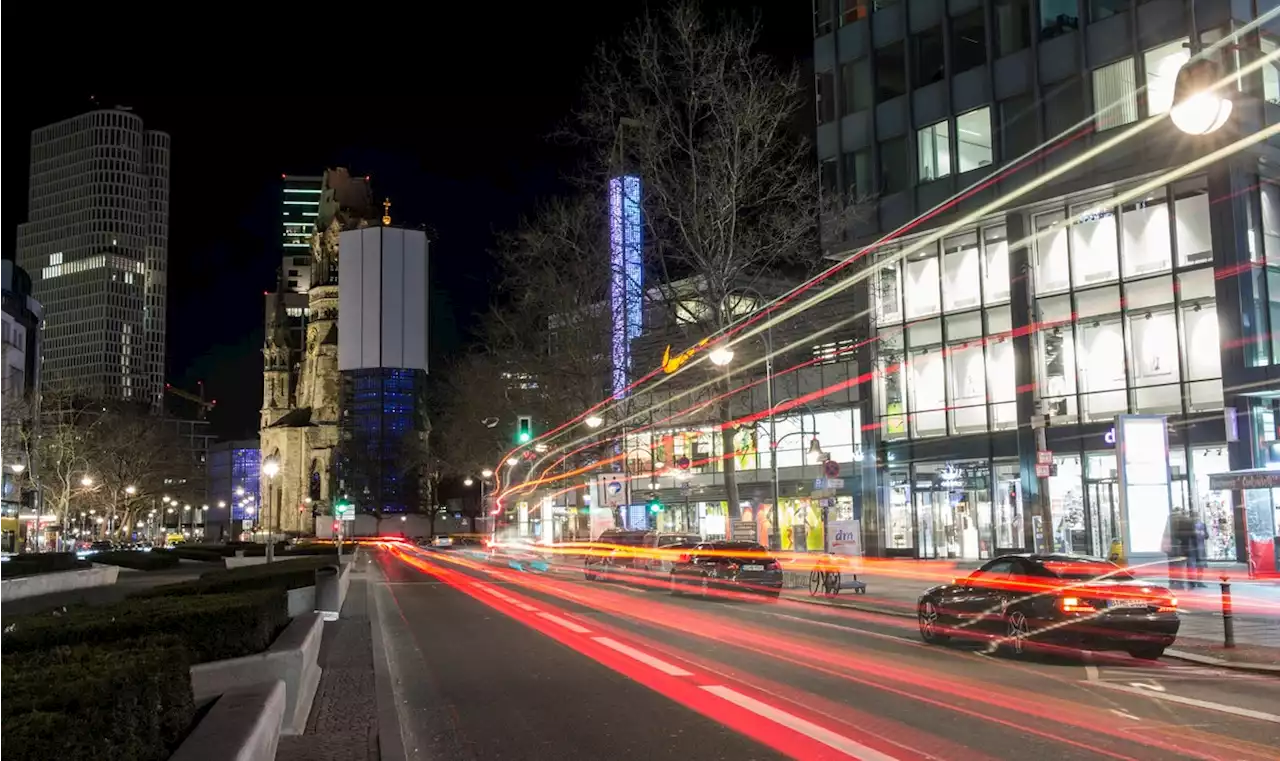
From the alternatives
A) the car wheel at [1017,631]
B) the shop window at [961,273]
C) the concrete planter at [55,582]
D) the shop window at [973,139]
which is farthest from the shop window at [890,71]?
the concrete planter at [55,582]

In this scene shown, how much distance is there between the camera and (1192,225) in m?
33.4

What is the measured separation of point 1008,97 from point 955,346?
8.65 metres

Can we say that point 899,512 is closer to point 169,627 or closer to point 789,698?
point 789,698

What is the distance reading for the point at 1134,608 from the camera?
47.9ft

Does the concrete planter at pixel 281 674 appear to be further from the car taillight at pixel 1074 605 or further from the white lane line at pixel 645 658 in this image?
the car taillight at pixel 1074 605

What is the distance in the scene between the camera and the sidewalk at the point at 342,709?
28.9ft

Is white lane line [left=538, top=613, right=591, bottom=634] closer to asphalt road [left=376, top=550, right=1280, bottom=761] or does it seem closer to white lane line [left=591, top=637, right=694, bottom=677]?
asphalt road [left=376, top=550, right=1280, bottom=761]

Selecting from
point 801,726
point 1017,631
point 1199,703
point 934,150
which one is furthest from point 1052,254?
point 801,726

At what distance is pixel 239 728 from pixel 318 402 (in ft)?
471

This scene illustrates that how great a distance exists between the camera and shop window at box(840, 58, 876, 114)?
42062 mm

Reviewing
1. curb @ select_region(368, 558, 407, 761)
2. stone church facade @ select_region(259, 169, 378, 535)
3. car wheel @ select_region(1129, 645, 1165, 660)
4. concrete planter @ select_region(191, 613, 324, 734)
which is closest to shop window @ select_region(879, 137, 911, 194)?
curb @ select_region(368, 558, 407, 761)

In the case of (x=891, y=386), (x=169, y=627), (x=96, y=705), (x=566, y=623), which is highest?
(x=891, y=386)

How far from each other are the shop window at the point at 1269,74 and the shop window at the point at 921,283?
37.5 ft

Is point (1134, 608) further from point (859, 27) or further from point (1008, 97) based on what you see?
point (859, 27)
